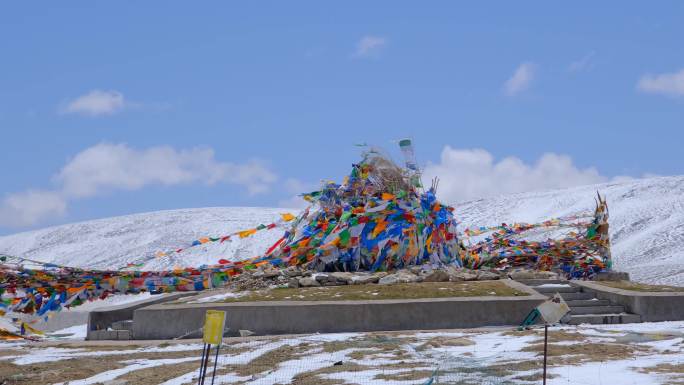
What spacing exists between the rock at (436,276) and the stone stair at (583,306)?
6.28 feet

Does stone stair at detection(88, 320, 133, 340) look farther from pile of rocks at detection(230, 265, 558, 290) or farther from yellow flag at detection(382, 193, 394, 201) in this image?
yellow flag at detection(382, 193, 394, 201)

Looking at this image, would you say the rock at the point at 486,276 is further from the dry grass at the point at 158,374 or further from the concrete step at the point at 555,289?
the dry grass at the point at 158,374

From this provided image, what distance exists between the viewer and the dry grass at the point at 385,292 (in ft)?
54.9

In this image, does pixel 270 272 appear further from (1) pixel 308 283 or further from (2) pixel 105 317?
(2) pixel 105 317

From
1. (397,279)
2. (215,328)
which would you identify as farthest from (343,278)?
(215,328)

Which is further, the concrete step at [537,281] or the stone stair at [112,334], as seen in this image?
the concrete step at [537,281]

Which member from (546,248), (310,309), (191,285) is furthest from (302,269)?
(546,248)

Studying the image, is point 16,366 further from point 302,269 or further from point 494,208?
point 494,208

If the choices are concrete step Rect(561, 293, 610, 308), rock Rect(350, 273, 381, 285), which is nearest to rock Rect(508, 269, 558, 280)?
concrete step Rect(561, 293, 610, 308)

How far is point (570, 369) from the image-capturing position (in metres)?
9.88

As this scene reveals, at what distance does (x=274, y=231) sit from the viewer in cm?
4038

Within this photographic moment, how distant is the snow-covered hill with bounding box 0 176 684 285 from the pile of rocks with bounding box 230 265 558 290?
11868 millimetres

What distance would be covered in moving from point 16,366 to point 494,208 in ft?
102

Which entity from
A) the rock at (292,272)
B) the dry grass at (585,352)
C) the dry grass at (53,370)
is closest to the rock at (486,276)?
the rock at (292,272)
